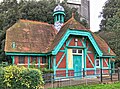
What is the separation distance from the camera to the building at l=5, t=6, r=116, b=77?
22.6m

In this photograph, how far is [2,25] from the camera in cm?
3609

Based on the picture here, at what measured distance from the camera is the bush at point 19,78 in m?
12.3

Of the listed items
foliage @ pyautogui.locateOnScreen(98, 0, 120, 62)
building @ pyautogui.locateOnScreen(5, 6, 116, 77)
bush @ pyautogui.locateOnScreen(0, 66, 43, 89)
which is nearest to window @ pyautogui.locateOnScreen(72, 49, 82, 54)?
building @ pyautogui.locateOnScreen(5, 6, 116, 77)

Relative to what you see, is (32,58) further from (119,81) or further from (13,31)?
(119,81)

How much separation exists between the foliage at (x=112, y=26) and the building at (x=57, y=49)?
7.31 m

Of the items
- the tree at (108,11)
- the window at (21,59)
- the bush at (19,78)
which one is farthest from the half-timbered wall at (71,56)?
the tree at (108,11)

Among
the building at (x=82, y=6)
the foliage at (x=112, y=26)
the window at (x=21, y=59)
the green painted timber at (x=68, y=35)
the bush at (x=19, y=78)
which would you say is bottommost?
the bush at (x=19, y=78)

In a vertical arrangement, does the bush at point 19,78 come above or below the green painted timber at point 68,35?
below

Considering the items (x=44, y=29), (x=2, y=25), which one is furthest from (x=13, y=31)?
(x=2, y=25)

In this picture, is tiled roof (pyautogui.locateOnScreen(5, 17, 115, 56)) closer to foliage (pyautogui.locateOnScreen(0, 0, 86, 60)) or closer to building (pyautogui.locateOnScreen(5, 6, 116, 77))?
building (pyautogui.locateOnScreen(5, 6, 116, 77))

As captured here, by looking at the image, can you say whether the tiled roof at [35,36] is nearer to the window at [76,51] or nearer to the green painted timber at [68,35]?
the green painted timber at [68,35]

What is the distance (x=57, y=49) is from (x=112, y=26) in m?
23.8

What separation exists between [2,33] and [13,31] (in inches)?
342

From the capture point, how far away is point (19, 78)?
41.7ft
